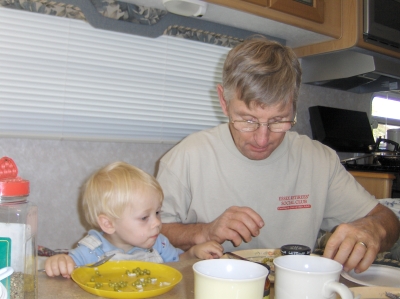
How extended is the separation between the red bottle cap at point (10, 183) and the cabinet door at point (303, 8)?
149cm

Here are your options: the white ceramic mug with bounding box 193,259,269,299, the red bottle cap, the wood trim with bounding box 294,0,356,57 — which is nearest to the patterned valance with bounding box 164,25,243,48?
the wood trim with bounding box 294,0,356,57

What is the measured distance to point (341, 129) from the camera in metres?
2.64

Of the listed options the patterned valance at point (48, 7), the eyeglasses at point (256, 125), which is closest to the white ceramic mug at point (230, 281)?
the eyeglasses at point (256, 125)

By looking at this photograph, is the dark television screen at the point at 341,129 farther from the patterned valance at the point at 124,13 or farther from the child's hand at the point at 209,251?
the child's hand at the point at 209,251

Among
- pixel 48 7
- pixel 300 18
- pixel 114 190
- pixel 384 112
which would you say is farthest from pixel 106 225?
pixel 384 112

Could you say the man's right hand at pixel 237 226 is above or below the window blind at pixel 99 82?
below

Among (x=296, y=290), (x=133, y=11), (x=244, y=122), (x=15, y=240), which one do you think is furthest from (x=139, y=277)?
(x=133, y=11)

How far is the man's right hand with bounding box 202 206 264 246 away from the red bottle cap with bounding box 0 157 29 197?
54 cm

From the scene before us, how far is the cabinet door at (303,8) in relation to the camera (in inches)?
74.7

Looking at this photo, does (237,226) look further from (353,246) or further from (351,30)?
(351,30)

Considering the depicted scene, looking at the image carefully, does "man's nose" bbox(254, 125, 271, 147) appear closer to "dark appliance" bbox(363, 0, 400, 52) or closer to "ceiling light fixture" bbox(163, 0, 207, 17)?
"ceiling light fixture" bbox(163, 0, 207, 17)

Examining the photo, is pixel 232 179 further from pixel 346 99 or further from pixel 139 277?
pixel 346 99

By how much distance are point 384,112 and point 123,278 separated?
304 cm

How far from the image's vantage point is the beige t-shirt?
4.57 ft
